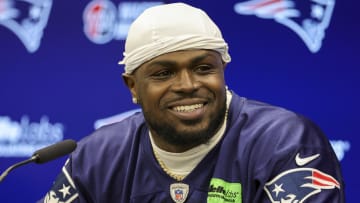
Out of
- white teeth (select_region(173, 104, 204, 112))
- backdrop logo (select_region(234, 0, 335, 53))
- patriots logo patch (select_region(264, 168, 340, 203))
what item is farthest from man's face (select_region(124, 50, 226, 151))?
backdrop logo (select_region(234, 0, 335, 53))

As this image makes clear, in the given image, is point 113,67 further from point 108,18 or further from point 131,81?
point 131,81

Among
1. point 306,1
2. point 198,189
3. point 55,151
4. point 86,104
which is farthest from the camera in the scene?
point 86,104

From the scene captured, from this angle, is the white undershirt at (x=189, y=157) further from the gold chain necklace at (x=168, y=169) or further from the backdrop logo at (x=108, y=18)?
the backdrop logo at (x=108, y=18)

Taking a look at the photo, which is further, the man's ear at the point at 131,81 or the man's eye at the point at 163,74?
the man's ear at the point at 131,81

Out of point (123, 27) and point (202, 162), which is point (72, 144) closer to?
point (202, 162)

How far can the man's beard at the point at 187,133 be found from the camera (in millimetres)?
1782

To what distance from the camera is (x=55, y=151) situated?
1.49 metres

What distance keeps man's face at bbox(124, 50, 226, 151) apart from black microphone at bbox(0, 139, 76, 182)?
31cm

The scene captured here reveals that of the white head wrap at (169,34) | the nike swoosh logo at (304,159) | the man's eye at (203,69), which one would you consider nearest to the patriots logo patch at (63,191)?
the white head wrap at (169,34)

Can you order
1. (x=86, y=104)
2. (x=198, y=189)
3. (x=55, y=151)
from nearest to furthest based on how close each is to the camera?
(x=55, y=151)
(x=198, y=189)
(x=86, y=104)

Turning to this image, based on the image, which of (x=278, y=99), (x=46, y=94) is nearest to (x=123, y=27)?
(x=46, y=94)

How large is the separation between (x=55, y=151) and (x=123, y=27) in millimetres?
1314

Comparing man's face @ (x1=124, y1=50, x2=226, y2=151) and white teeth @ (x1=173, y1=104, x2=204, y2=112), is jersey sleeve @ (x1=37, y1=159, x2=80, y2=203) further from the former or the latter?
white teeth @ (x1=173, y1=104, x2=204, y2=112)

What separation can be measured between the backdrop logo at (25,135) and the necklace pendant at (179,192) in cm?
107
